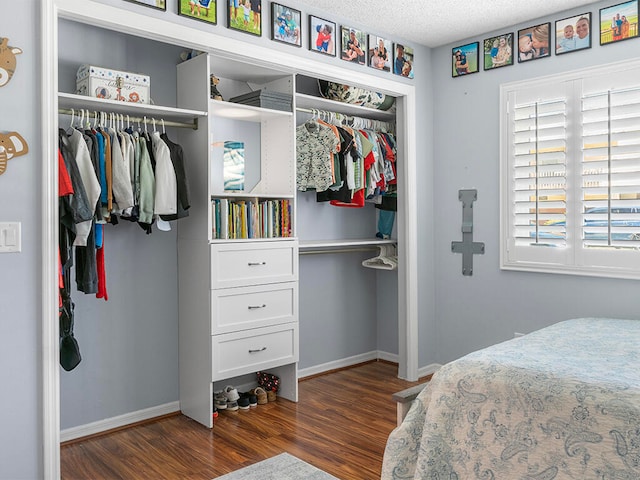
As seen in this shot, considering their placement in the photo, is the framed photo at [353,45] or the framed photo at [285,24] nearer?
the framed photo at [285,24]

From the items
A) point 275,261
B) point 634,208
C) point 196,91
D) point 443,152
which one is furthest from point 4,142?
point 634,208

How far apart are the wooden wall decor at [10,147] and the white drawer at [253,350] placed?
1.42 meters

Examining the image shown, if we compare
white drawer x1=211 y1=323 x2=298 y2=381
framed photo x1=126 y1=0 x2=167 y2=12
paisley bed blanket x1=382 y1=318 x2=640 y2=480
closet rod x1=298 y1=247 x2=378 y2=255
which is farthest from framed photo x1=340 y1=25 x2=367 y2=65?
paisley bed blanket x1=382 y1=318 x2=640 y2=480

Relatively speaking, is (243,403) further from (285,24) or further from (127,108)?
(285,24)

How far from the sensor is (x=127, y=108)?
9.62 ft

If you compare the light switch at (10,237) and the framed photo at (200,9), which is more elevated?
the framed photo at (200,9)

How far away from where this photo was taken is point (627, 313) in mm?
3314

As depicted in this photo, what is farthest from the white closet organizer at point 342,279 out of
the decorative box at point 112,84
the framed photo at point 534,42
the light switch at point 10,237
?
the light switch at point 10,237

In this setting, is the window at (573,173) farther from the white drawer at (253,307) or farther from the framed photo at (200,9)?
the framed photo at (200,9)

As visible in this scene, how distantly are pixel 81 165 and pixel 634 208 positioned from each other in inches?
119

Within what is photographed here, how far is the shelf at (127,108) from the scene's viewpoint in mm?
2717

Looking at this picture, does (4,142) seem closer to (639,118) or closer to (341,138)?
(341,138)

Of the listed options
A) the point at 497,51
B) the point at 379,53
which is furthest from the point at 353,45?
the point at 497,51

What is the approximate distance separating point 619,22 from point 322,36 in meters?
1.77
